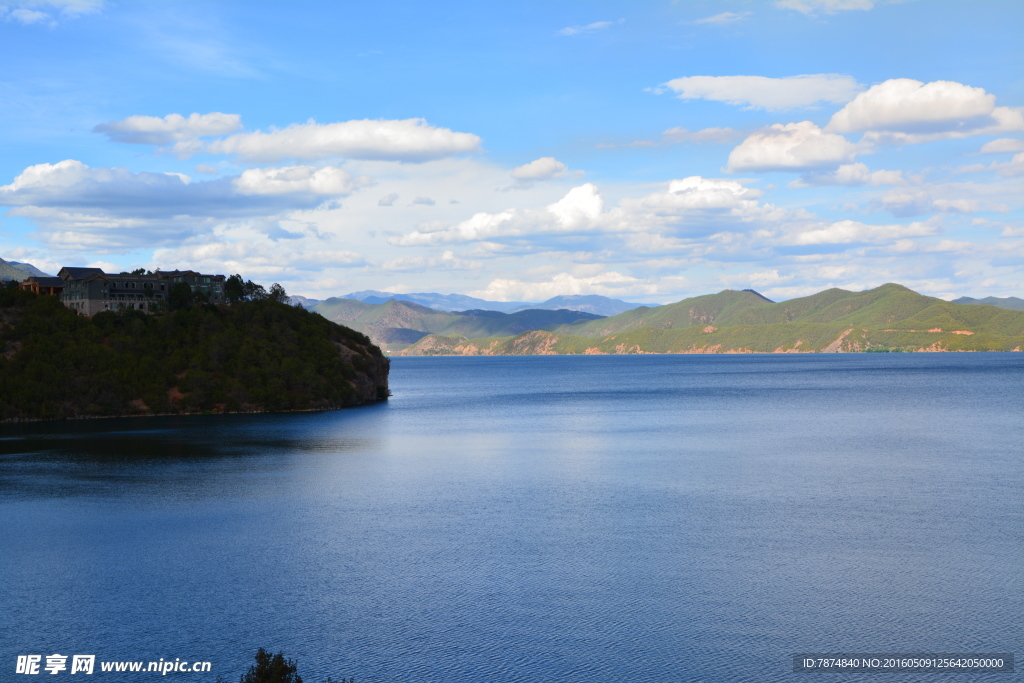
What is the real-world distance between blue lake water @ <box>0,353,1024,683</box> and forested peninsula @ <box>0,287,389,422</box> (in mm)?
52576

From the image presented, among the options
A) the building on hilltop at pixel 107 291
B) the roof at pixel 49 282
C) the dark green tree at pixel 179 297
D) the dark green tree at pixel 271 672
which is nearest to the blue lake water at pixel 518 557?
the dark green tree at pixel 271 672

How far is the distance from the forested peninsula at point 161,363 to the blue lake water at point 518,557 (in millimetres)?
52576

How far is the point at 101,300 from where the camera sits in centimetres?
18562

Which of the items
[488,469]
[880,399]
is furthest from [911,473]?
[880,399]

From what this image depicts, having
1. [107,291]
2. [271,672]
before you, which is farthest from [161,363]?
[271,672]

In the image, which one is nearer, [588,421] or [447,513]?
[447,513]

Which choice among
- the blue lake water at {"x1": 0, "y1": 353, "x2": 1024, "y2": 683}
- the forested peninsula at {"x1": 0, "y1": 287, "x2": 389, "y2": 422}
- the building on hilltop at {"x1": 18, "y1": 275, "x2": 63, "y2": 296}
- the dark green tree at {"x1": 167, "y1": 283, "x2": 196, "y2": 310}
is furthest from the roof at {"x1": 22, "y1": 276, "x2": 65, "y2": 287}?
the blue lake water at {"x1": 0, "y1": 353, "x2": 1024, "y2": 683}

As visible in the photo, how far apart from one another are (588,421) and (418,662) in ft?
367

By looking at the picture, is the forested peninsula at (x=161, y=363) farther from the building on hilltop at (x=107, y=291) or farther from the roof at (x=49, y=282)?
the roof at (x=49, y=282)

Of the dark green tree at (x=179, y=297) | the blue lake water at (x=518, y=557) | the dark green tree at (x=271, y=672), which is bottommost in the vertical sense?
the blue lake water at (x=518, y=557)

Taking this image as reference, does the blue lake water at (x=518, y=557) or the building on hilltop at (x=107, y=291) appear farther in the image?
the building on hilltop at (x=107, y=291)

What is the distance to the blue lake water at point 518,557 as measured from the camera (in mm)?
35562

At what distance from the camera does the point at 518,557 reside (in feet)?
164

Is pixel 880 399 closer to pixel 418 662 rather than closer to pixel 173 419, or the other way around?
pixel 173 419
